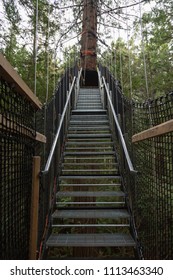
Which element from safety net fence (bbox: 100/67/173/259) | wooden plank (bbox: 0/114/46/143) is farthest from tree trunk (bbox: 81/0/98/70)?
wooden plank (bbox: 0/114/46/143)

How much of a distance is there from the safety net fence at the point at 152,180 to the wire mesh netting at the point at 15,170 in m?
1.09

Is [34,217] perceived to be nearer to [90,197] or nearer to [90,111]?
[90,197]

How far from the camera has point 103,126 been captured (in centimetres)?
527

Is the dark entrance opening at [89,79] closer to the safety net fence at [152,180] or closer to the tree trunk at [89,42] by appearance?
the tree trunk at [89,42]

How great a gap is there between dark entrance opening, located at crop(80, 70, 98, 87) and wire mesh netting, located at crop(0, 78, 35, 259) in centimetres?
826

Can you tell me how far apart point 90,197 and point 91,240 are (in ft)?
5.77

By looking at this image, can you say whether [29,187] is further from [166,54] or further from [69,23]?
[166,54]

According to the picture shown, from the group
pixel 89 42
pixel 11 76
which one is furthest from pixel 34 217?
pixel 89 42

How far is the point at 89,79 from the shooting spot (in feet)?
35.0

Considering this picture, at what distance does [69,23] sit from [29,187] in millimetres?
6452

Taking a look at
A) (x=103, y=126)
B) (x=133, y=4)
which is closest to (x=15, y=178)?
(x=103, y=126)

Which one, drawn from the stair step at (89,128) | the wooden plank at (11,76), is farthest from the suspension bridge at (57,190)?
the stair step at (89,128)

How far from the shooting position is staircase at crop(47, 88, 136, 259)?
264 cm

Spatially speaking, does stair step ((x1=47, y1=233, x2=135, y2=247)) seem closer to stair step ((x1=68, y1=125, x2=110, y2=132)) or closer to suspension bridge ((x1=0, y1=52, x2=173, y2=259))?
suspension bridge ((x1=0, y1=52, x2=173, y2=259))
